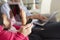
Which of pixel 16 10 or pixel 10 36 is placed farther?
pixel 16 10

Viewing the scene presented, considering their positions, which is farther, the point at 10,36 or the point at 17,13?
the point at 17,13

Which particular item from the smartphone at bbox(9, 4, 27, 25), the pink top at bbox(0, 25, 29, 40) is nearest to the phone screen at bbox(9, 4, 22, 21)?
the smartphone at bbox(9, 4, 27, 25)

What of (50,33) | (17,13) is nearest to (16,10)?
(17,13)

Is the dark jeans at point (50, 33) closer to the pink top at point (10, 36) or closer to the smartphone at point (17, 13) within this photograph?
the smartphone at point (17, 13)

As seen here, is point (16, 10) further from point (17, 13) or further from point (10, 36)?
point (10, 36)

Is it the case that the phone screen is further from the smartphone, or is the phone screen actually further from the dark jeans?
the dark jeans

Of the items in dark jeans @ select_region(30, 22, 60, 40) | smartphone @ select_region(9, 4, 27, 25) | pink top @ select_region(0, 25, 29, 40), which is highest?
smartphone @ select_region(9, 4, 27, 25)

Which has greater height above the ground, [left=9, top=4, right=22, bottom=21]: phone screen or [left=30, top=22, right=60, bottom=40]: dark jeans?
[left=9, top=4, right=22, bottom=21]: phone screen

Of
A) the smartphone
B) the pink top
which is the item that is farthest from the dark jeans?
the pink top

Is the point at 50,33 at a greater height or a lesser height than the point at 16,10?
lesser

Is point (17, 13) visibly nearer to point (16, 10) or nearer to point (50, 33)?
point (16, 10)

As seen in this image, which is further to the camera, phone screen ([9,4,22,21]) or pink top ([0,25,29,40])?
phone screen ([9,4,22,21])

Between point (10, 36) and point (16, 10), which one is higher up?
point (16, 10)

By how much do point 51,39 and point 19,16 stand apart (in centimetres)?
32
